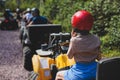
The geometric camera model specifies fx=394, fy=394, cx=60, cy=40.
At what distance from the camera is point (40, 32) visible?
412 inches

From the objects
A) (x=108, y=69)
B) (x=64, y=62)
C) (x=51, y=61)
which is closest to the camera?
(x=108, y=69)

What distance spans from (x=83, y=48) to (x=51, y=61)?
1.97 metres

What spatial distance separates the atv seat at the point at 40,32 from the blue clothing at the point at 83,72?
16.8 feet

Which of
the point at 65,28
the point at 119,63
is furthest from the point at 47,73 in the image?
the point at 65,28

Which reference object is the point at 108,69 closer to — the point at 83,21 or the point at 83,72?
the point at 83,72

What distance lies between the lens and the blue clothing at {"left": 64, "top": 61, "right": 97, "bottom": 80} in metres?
5.03

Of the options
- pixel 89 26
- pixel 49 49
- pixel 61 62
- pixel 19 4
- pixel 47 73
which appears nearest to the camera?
pixel 89 26

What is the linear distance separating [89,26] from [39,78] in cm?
210

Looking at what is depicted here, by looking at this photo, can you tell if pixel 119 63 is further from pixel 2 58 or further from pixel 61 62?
pixel 2 58

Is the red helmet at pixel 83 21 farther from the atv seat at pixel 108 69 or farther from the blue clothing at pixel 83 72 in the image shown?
the atv seat at pixel 108 69

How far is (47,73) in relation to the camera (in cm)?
678

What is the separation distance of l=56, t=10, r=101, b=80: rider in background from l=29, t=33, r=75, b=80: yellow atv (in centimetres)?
85

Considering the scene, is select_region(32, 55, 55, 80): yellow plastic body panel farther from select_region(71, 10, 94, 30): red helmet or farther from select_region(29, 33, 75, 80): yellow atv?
select_region(71, 10, 94, 30): red helmet

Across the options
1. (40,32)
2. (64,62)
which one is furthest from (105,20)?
(64,62)
